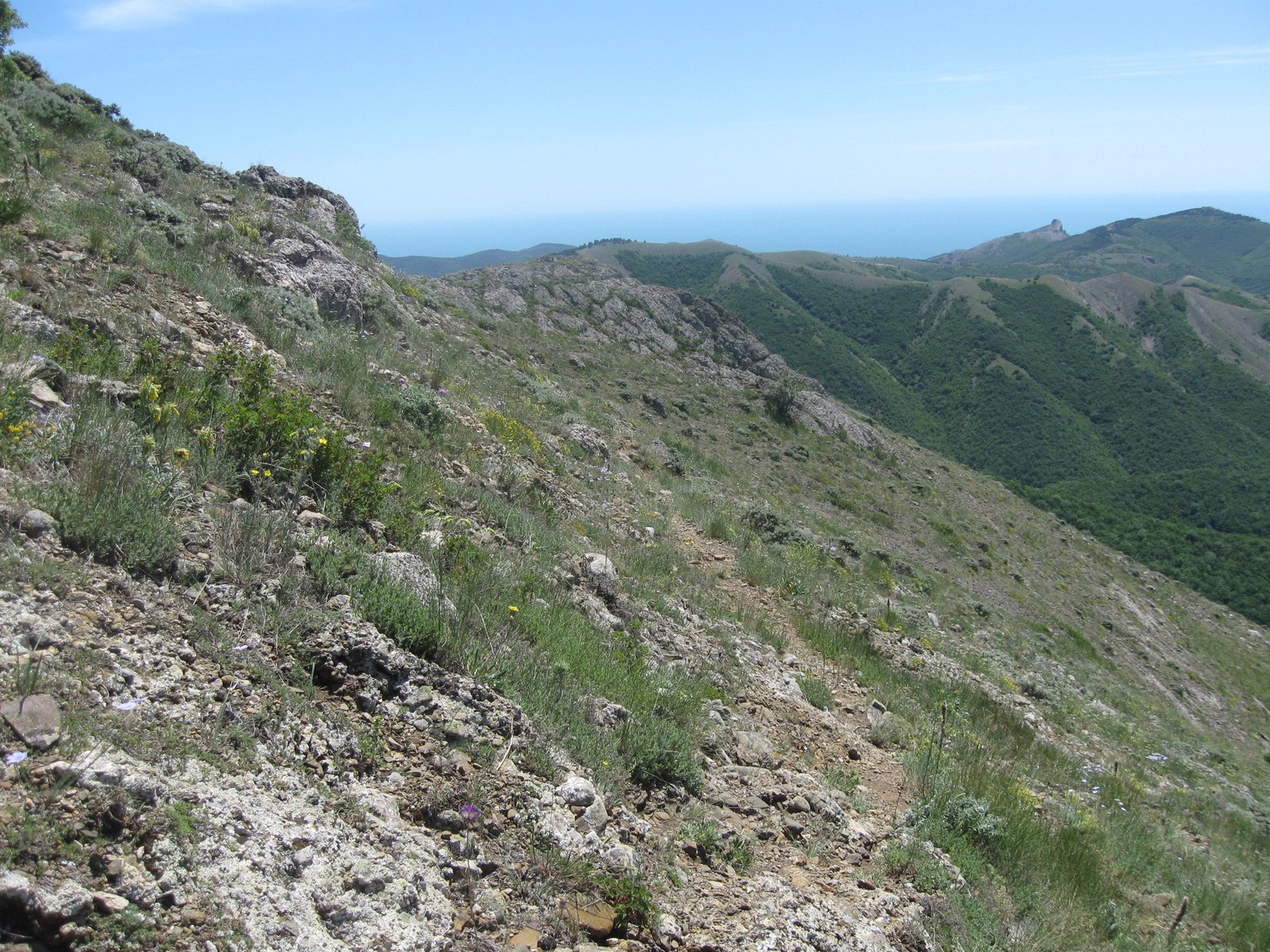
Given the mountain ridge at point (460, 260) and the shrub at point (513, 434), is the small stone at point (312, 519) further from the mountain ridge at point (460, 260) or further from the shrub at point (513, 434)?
the mountain ridge at point (460, 260)

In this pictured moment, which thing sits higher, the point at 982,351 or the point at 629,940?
the point at 982,351

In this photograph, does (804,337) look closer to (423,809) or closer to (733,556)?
(733,556)

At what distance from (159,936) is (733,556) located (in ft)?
28.9

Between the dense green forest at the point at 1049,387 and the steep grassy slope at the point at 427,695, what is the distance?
58.2 meters

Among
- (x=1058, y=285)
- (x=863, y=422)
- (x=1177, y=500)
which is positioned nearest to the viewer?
(x=863, y=422)

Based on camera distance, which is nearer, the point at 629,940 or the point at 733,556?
the point at 629,940

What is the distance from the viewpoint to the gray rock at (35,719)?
7.16 feet

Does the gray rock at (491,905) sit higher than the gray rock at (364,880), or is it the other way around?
the gray rock at (364,880)

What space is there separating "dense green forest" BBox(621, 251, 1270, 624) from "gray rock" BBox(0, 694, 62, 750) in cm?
6454

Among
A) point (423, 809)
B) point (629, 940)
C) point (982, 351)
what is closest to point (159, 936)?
point (423, 809)

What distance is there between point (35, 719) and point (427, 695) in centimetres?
163

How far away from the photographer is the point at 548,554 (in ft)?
21.5

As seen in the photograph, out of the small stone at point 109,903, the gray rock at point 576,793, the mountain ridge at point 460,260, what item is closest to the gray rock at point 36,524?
the small stone at point 109,903

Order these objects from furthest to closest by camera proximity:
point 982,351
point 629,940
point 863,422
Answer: point 982,351 → point 863,422 → point 629,940
